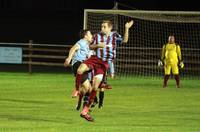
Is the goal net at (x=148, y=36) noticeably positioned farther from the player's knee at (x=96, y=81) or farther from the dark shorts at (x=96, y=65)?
the player's knee at (x=96, y=81)

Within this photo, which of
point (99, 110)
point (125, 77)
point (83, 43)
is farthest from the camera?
point (125, 77)

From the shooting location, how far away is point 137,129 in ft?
43.1

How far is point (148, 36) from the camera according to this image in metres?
36.5

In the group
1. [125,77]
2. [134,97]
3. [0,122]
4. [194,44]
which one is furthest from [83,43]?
[194,44]

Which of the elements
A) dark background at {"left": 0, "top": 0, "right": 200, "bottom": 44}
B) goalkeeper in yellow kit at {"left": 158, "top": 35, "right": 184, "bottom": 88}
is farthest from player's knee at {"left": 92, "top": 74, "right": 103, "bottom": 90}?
dark background at {"left": 0, "top": 0, "right": 200, "bottom": 44}

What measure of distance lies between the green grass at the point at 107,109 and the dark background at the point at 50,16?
2671 cm

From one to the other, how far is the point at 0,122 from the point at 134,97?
7430 millimetres

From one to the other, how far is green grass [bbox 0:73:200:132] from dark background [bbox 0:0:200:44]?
87.6 ft

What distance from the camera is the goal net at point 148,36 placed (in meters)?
28.7

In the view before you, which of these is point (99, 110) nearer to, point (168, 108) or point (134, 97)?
point (168, 108)

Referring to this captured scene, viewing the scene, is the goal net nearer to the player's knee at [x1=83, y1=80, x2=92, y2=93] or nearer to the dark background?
the player's knee at [x1=83, y1=80, x2=92, y2=93]

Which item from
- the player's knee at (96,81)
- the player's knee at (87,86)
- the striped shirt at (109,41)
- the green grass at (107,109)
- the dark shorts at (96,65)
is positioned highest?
the striped shirt at (109,41)

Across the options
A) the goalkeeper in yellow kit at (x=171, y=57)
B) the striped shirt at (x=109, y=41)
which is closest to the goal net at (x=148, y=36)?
the goalkeeper in yellow kit at (x=171, y=57)

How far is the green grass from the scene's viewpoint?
13.4 meters
